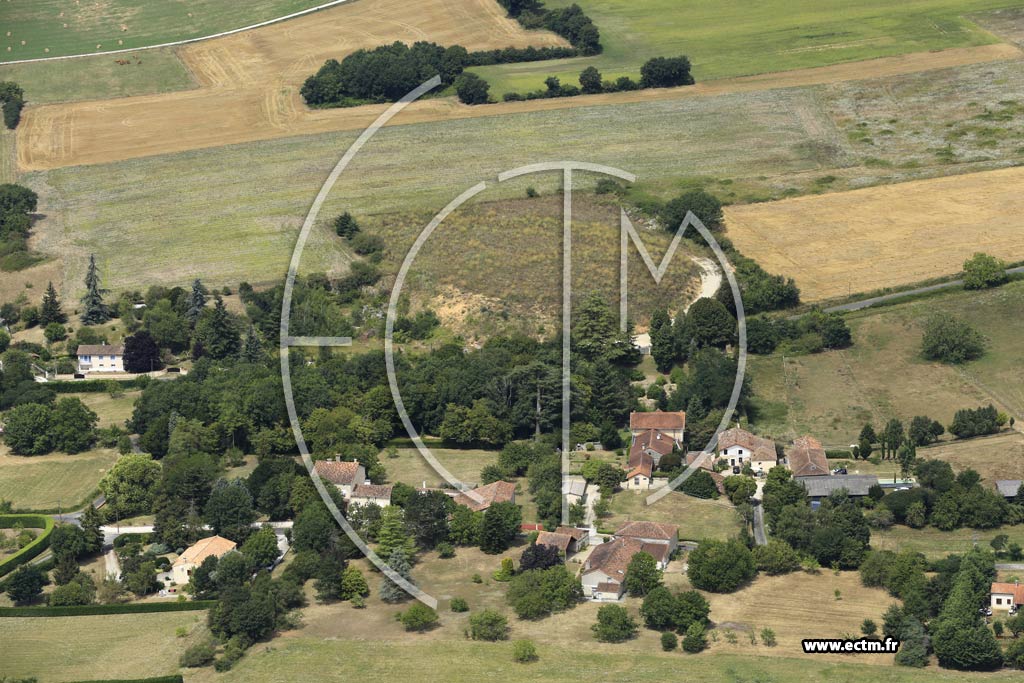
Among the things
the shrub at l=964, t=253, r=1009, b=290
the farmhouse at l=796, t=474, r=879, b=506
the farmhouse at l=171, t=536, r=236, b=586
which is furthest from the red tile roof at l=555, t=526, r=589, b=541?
the shrub at l=964, t=253, r=1009, b=290

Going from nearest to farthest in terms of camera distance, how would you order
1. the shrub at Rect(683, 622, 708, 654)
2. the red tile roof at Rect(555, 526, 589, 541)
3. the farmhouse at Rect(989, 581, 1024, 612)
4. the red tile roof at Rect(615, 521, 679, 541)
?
1. the shrub at Rect(683, 622, 708, 654)
2. the farmhouse at Rect(989, 581, 1024, 612)
3. the red tile roof at Rect(615, 521, 679, 541)
4. the red tile roof at Rect(555, 526, 589, 541)

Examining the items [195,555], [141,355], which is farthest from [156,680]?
[141,355]

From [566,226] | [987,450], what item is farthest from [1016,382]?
[566,226]

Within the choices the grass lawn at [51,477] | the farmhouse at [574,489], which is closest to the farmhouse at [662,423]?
the farmhouse at [574,489]

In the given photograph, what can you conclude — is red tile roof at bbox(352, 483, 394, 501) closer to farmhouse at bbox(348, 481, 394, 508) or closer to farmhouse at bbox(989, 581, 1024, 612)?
farmhouse at bbox(348, 481, 394, 508)

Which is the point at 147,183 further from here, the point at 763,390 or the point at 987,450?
the point at 987,450
